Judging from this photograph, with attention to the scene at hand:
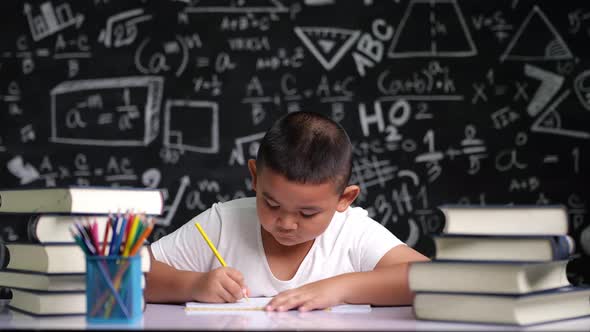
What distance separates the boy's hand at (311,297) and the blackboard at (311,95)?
5.57 feet

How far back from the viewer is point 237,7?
336 centimetres

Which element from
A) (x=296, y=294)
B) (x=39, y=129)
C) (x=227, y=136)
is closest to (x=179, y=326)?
(x=296, y=294)

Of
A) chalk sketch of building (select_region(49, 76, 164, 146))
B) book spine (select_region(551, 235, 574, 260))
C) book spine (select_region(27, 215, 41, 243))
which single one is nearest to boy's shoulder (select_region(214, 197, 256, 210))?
book spine (select_region(27, 215, 41, 243))

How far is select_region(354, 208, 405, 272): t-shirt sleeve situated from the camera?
6.24 ft

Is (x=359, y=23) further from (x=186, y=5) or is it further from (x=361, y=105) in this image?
(x=186, y=5)

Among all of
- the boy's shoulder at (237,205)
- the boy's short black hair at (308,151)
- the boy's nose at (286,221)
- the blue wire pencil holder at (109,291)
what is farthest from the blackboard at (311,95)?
the blue wire pencil holder at (109,291)

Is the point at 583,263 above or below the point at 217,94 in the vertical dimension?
below

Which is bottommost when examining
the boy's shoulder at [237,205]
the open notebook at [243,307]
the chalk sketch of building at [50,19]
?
the open notebook at [243,307]

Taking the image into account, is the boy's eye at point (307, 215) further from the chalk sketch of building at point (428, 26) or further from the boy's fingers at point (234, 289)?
the chalk sketch of building at point (428, 26)

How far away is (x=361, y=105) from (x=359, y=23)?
35 centimetres

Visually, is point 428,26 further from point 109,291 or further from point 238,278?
point 109,291

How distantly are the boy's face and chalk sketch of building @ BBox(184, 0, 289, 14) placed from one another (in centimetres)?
173

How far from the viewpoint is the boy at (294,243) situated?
1634 millimetres

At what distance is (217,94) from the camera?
10.9 feet
